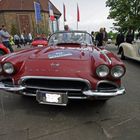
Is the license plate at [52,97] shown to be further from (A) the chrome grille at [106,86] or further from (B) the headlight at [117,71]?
(B) the headlight at [117,71]

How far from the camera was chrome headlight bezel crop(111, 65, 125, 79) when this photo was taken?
4159 millimetres

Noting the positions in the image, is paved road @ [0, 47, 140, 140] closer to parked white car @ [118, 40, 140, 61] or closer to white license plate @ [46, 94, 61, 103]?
white license plate @ [46, 94, 61, 103]

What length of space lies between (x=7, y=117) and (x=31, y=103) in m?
0.71

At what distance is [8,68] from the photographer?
430 cm

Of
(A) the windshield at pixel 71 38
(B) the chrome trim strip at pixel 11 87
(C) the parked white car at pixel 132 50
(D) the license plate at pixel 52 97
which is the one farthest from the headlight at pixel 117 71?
(C) the parked white car at pixel 132 50

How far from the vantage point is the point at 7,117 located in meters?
4.27

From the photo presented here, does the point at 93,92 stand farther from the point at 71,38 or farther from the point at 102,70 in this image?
the point at 71,38

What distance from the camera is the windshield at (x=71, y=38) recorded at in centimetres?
640

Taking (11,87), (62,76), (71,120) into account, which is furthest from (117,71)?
(11,87)

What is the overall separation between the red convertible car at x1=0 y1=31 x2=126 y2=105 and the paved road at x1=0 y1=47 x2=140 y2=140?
0.36 metres

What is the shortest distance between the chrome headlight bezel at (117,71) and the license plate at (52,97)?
81 cm

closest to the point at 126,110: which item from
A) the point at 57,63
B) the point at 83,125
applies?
the point at 83,125

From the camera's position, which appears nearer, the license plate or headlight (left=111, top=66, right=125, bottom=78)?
the license plate

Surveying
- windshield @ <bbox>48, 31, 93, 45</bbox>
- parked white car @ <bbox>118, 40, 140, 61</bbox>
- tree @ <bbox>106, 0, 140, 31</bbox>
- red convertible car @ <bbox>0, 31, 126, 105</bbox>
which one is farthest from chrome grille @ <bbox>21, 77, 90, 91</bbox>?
tree @ <bbox>106, 0, 140, 31</bbox>
